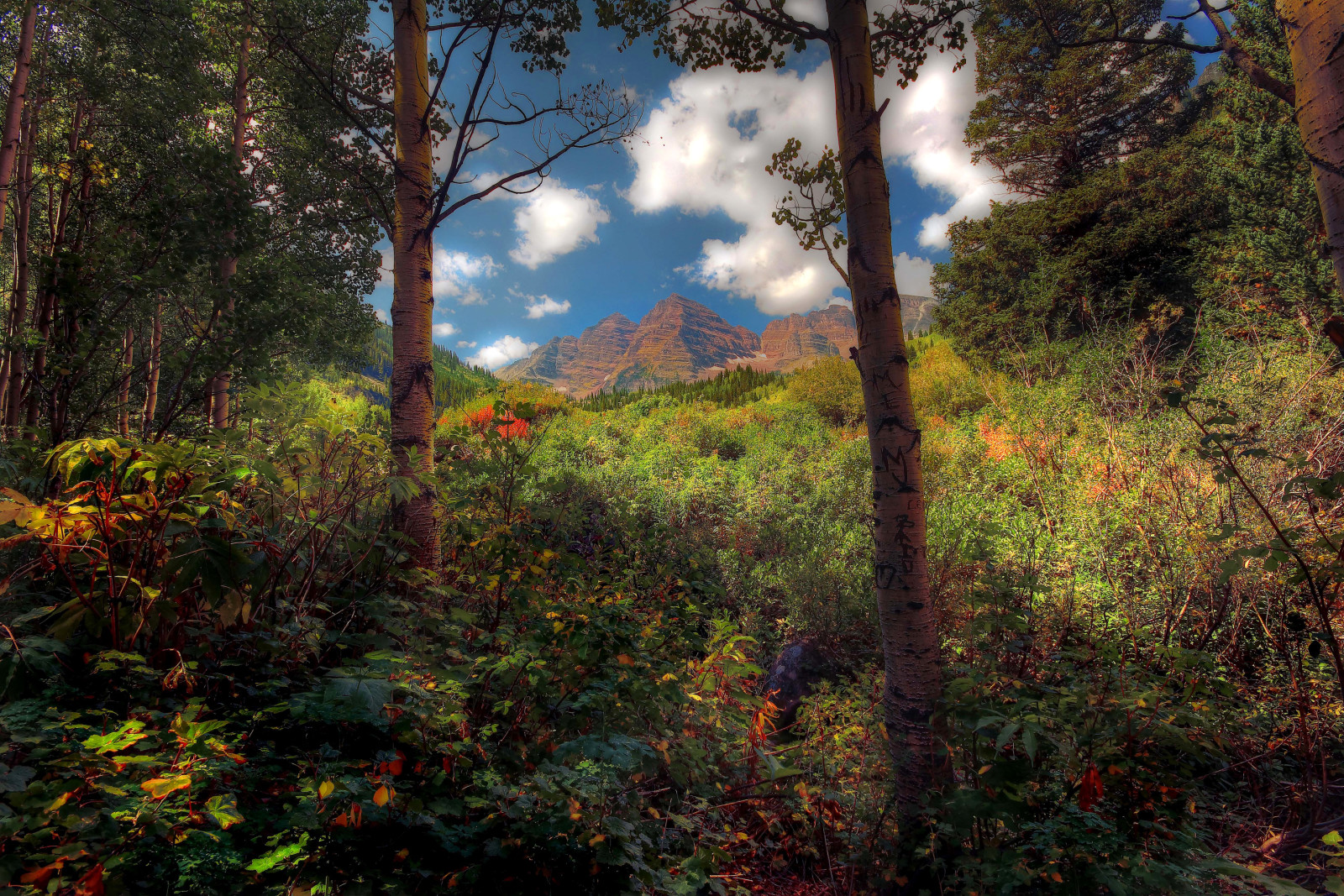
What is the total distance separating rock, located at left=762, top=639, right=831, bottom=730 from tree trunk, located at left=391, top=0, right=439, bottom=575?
3.21 metres

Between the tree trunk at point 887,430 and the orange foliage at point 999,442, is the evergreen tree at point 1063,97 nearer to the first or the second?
the orange foliage at point 999,442

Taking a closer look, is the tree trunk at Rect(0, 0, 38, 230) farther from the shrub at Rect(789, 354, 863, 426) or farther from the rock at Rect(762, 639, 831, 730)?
the shrub at Rect(789, 354, 863, 426)

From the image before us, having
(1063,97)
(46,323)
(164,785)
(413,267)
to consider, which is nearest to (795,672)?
(164,785)

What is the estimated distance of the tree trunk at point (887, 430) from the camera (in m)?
2.28

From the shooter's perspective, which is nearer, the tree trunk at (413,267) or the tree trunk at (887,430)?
the tree trunk at (887,430)

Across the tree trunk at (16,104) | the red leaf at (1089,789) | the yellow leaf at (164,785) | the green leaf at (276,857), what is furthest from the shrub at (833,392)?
the tree trunk at (16,104)

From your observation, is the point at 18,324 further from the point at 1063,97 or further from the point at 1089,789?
the point at 1063,97

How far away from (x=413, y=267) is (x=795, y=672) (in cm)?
454

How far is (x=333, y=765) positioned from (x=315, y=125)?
11.4 metres

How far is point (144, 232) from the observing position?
333 centimetres

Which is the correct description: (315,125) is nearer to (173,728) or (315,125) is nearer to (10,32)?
(10,32)

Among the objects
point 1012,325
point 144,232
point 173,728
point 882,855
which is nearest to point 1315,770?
point 882,855

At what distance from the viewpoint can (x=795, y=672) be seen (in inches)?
181

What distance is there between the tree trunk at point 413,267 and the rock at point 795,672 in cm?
321
